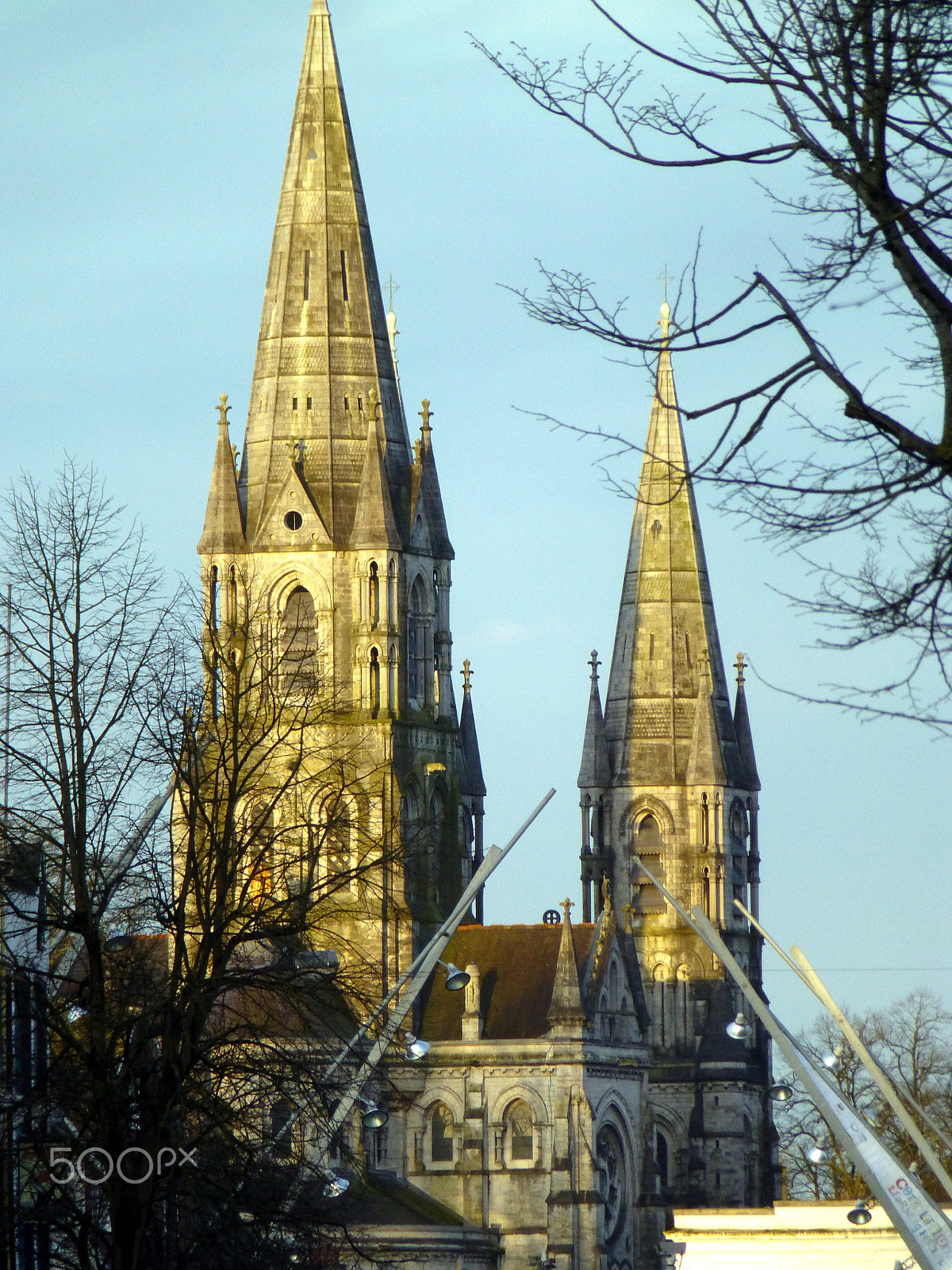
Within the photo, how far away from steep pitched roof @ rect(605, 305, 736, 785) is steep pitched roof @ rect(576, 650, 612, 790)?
40cm

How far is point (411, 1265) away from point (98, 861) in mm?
46222

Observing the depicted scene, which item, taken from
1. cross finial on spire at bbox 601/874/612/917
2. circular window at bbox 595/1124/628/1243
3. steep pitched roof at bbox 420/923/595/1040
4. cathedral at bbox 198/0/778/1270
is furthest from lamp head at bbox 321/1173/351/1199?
cross finial on spire at bbox 601/874/612/917

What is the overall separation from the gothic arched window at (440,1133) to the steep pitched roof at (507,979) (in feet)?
6.58

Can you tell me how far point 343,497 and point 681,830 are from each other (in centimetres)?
1759

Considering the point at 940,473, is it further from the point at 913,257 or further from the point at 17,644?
the point at 17,644

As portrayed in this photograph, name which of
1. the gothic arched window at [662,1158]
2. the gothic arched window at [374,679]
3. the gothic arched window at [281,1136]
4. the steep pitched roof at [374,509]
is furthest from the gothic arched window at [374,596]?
the gothic arched window at [281,1136]

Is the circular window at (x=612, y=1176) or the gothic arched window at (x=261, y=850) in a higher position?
the gothic arched window at (x=261, y=850)

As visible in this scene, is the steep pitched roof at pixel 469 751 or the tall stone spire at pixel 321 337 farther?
the steep pitched roof at pixel 469 751

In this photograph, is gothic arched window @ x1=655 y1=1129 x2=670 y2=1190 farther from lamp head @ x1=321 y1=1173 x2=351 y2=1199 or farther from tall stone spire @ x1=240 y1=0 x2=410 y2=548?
lamp head @ x1=321 y1=1173 x2=351 y2=1199

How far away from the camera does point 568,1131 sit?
254 ft

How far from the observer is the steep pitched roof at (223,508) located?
81688 millimetres

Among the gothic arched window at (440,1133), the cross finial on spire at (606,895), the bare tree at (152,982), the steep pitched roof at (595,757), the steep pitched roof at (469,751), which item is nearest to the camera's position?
the bare tree at (152,982)

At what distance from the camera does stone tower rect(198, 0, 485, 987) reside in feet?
262

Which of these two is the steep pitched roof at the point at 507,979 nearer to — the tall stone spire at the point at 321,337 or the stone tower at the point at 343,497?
the stone tower at the point at 343,497
